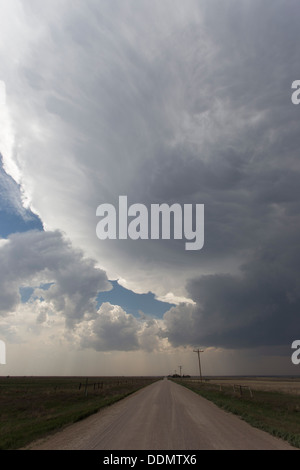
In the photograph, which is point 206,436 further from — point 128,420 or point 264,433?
point 128,420

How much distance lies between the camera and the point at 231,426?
13336 millimetres

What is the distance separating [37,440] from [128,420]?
538 cm

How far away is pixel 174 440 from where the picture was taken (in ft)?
33.4

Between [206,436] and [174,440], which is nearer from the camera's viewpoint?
[174,440]
